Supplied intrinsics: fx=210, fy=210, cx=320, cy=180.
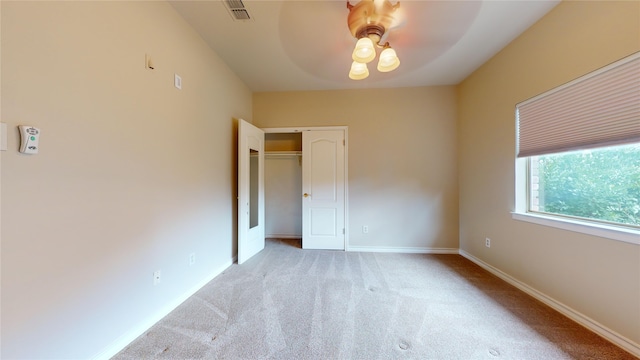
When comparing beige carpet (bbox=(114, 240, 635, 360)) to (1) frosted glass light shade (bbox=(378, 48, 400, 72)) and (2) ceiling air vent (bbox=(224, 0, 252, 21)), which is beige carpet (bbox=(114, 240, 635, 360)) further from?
(2) ceiling air vent (bbox=(224, 0, 252, 21))

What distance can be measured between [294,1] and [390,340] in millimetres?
2848

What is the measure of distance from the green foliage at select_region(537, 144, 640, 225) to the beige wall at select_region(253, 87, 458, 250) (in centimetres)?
136

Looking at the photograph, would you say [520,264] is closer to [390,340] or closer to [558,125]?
[558,125]

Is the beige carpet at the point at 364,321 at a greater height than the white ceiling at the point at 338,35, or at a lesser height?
lesser

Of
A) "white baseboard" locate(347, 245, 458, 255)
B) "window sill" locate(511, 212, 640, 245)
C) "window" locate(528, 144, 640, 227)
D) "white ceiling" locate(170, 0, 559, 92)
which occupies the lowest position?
"white baseboard" locate(347, 245, 458, 255)

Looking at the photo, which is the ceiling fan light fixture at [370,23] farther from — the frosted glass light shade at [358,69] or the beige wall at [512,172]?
the beige wall at [512,172]

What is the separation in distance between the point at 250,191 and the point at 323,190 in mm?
1195

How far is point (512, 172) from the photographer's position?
7.81ft

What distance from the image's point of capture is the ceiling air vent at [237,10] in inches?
72.0

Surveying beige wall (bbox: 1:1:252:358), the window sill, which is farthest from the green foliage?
beige wall (bbox: 1:1:252:358)

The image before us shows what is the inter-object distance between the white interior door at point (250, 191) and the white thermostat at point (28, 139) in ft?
6.20

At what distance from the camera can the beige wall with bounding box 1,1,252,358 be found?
1.03 metres

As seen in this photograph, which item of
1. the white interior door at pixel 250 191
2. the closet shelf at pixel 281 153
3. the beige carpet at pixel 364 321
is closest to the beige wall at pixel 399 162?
the closet shelf at pixel 281 153

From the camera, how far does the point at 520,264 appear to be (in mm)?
2283
